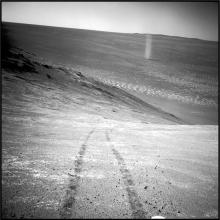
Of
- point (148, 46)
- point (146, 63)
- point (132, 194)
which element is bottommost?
point (132, 194)

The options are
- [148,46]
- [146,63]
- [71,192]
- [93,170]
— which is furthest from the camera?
[148,46]

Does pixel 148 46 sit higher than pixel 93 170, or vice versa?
pixel 148 46

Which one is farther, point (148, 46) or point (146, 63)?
point (148, 46)

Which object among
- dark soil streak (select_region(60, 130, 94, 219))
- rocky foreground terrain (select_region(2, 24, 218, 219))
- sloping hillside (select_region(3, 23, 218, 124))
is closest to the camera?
dark soil streak (select_region(60, 130, 94, 219))

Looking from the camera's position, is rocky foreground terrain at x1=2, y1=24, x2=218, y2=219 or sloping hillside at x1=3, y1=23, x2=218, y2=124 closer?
rocky foreground terrain at x1=2, y1=24, x2=218, y2=219

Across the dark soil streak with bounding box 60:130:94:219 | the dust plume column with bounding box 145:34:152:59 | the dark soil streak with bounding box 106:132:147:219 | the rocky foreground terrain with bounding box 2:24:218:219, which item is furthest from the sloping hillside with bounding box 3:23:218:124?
the dark soil streak with bounding box 60:130:94:219

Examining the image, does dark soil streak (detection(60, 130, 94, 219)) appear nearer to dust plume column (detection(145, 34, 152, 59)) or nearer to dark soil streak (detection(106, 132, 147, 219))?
dark soil streak (detection(106, 132, 147, 219))

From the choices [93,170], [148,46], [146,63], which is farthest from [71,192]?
[148,46]

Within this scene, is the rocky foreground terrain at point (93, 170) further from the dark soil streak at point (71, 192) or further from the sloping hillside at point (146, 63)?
the sloping hillside at point (146, 63)

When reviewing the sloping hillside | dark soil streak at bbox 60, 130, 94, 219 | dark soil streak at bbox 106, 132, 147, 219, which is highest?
the sloping hillside

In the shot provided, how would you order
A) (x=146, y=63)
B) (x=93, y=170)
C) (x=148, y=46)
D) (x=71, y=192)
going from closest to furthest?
(x=71, y=192), (x=93, y=170), (x=146, y=63), (x=148, y=46)

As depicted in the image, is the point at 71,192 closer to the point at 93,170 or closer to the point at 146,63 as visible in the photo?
the point at 93,170

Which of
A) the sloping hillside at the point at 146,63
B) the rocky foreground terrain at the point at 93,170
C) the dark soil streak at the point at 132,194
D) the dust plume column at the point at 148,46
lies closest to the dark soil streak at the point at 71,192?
the rocky foreground terrain at the point at 93,170
